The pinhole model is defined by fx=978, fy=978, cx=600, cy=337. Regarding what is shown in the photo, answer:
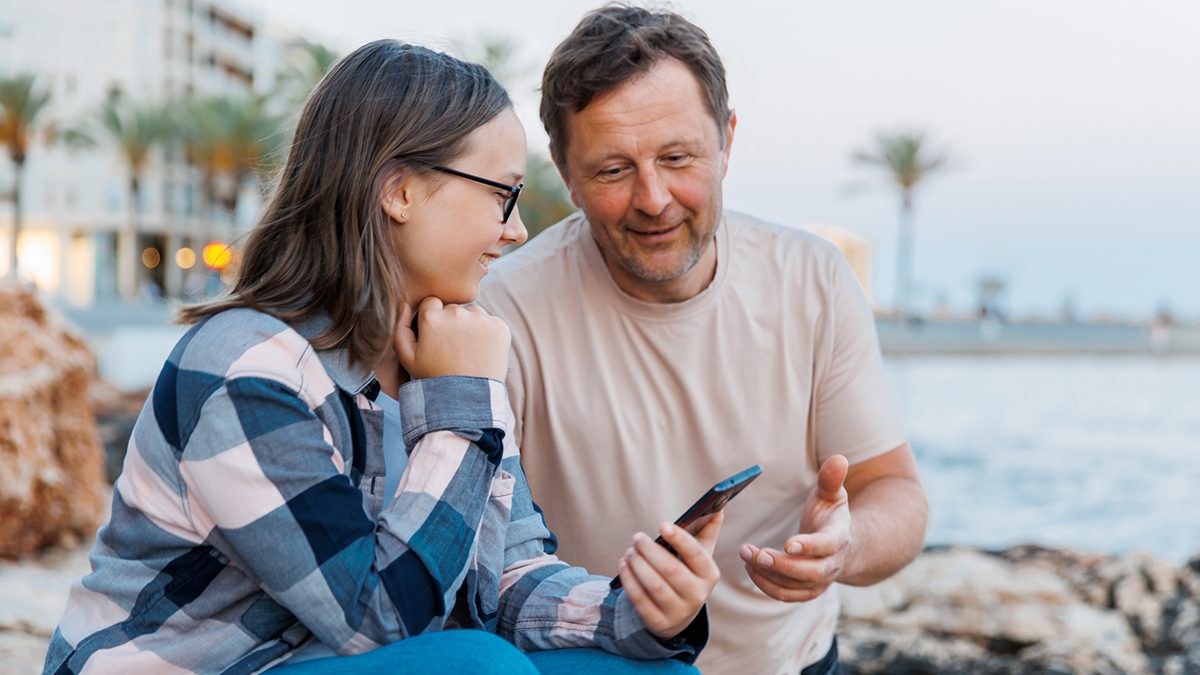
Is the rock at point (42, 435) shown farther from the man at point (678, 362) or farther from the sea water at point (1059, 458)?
the sea water at point (1059, 458)

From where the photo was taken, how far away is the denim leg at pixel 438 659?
1.38 metres

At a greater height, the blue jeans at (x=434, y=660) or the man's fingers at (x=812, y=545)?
the man's fingers at (x=812, y=545)

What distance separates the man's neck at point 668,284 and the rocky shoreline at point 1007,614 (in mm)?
2537

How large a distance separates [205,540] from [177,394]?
0.22m

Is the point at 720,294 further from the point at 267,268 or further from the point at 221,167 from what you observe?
the point at 221,167

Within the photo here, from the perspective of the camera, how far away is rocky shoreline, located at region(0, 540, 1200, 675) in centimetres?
438

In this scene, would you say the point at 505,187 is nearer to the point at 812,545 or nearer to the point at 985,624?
the point at 812,545

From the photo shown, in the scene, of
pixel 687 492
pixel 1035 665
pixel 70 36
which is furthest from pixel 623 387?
pixel 70 36

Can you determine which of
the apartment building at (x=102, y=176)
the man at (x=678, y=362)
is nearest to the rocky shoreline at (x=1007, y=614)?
the man at (x=678, y=362)

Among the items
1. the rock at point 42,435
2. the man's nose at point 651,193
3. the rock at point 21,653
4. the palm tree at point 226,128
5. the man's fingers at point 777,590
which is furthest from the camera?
the palm tree at point 226,128

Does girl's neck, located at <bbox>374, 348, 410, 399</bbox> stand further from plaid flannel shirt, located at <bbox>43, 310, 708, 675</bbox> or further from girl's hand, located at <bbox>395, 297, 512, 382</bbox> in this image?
plaid flannel shirt, located at <bbox>43, 310, 708, 675</bbox>

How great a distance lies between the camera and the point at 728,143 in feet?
9.22

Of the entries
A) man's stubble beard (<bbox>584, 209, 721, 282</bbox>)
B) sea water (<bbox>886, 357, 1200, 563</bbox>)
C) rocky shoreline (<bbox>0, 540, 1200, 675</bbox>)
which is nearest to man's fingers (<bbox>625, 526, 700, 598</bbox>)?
man's stubble beard (<bbox>584, 209, 721, 282</bbox>)

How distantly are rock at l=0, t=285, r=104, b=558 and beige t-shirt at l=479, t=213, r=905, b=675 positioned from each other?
3.86 meters
